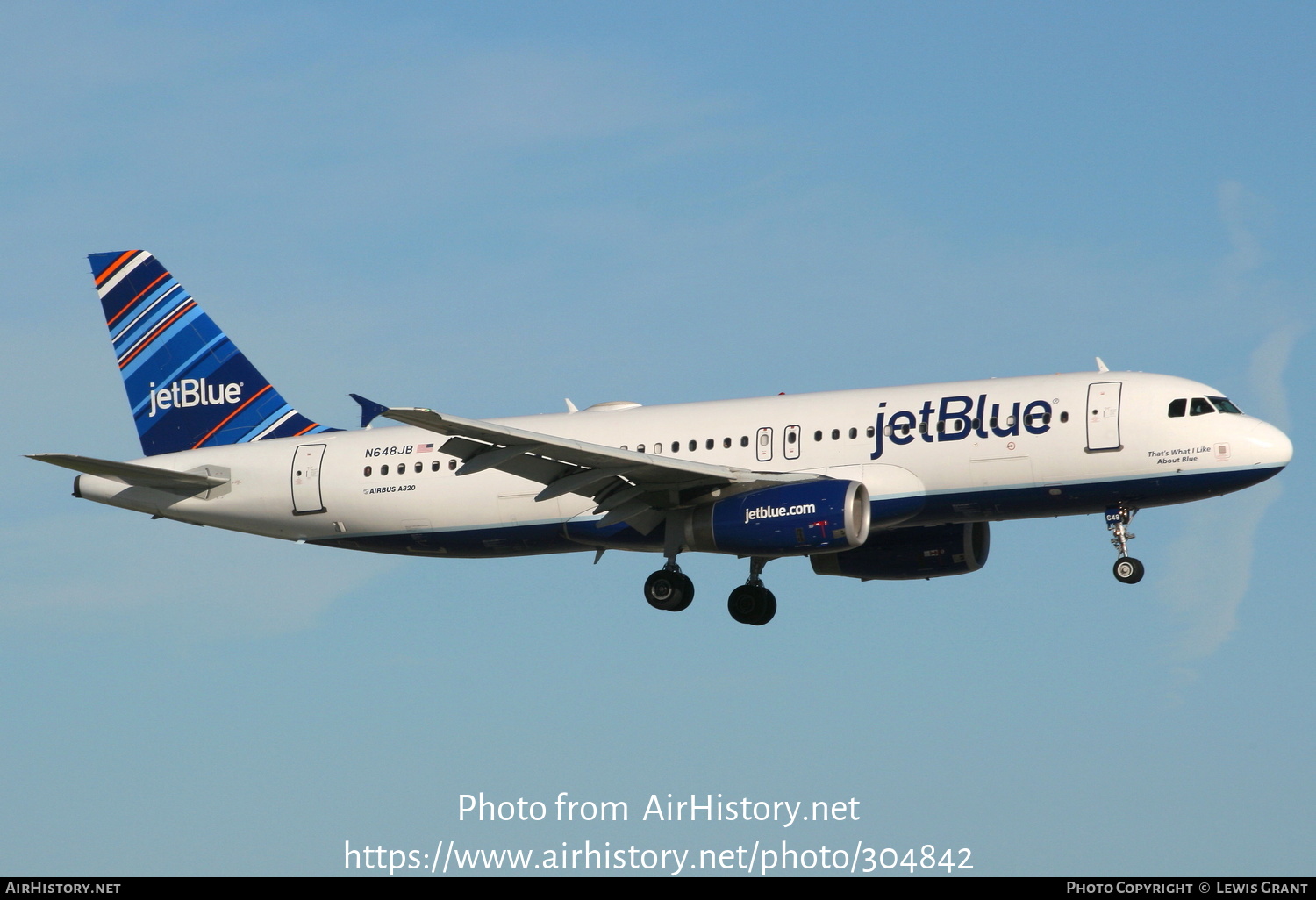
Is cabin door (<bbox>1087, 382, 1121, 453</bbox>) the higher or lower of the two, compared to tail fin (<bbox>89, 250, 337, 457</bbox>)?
lower

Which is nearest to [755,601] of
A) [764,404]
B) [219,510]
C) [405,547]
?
[764,404]

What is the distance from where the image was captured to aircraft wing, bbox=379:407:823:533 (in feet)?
111

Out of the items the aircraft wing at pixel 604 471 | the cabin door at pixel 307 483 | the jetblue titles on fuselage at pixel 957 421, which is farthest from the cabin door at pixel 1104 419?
the cabin door at pixel 307 483

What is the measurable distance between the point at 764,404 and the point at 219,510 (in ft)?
44.0

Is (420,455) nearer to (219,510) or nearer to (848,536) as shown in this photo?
(219,510)

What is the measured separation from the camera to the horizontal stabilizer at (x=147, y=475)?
3872cm

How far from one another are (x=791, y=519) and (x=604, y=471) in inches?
153

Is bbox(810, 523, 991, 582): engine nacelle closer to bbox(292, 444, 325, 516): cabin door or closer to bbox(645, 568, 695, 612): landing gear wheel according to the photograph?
bbox(645, 568, 695, 612): landing gear wheel

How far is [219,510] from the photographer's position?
41969 mm

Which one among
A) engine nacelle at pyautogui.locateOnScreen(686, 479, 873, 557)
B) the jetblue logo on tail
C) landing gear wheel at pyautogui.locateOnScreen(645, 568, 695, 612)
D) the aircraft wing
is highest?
the jetblue logo on tail

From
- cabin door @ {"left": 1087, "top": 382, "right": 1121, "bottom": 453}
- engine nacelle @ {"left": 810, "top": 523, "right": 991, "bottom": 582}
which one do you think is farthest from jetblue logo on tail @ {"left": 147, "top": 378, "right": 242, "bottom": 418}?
cabin door @ {"left": 1087, "top": 382, "right": 1121, "bottom": 453}

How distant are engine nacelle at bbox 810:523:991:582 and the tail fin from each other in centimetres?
1373

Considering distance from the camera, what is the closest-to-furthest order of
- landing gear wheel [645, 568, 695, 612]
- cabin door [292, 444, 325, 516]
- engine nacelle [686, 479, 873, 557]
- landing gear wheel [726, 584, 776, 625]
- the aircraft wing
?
the aircraft wing < engine nacelle [686, 479, 873, 557] < landing gear wheel [645, 568, 695, 612] < landing gear wheel [726, 584, 776, 625] < cabin door [292, 444, 325, 516]

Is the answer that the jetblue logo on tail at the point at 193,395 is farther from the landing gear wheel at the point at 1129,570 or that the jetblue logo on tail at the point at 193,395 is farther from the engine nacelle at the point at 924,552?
the landing gear wheel at the point at 1129,570
